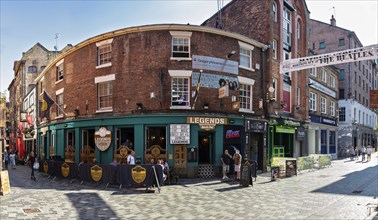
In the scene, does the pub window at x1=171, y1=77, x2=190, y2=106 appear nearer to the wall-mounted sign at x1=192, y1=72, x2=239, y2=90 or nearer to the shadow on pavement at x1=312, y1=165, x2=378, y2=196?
the wall-mounted sign at x1=192, y1=72, x2=239, y2=90

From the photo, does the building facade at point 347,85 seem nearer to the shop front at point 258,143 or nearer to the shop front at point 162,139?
the shop front at point 258,143

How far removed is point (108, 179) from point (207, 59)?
29.6ft

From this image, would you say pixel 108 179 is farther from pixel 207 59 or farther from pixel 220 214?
pixel 207 59

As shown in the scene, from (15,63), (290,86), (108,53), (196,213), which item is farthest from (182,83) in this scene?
(15,63)

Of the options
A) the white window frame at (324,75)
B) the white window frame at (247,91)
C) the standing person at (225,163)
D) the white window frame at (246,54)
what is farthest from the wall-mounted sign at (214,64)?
the white window frame at (324,75)

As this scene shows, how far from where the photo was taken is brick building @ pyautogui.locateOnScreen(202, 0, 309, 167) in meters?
23.2

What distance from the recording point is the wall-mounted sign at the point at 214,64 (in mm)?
18875

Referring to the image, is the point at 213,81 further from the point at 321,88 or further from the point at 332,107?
the point at 332,107

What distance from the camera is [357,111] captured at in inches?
1799

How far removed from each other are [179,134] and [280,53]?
11793mm

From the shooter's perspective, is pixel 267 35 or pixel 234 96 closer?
pixel 234 96

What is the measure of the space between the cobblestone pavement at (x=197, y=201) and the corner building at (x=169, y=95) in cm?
304

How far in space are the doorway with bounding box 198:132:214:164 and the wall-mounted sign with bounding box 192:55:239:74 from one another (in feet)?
13.3

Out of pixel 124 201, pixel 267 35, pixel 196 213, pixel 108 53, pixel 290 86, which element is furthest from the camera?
pixel 290 86
